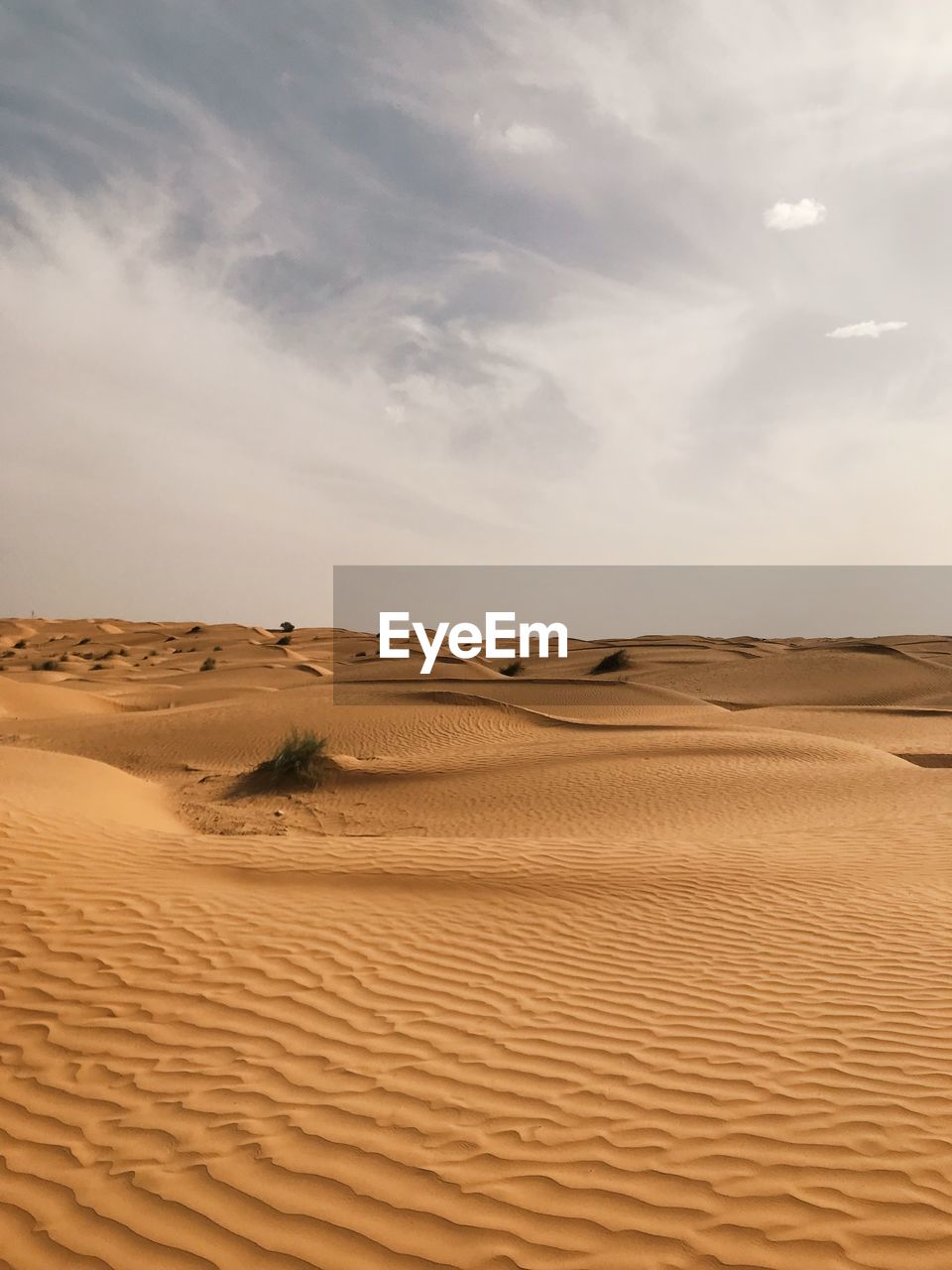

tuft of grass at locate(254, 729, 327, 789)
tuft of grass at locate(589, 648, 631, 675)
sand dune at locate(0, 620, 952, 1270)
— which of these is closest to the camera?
sand dune at locate(0, 620, 952, 1270)

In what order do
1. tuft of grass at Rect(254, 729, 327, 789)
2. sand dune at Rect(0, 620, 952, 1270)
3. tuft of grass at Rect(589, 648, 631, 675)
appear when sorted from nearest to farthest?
sand dune at Rect(0, 620, 952, 1270) < tuft of grass at Rect(254, 729, 327, 789) < tuft of grass at Rect(589, 648, 631, 675)

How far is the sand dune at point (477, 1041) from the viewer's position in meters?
3.26

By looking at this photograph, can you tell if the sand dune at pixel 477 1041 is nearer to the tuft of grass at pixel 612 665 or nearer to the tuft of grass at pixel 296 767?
the tuft of grass at pixel 296 767

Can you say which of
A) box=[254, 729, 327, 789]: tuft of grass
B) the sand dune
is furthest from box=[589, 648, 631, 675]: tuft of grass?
the sand dune

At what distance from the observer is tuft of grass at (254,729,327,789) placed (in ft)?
51.4

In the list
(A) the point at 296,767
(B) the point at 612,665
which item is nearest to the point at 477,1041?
(A) the point at 296,767

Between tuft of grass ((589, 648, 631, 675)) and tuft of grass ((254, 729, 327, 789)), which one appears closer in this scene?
tuft of grass ((254, 729, 327, 789))

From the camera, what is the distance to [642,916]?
736 centimetres

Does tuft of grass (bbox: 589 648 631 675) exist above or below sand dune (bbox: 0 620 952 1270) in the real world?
above

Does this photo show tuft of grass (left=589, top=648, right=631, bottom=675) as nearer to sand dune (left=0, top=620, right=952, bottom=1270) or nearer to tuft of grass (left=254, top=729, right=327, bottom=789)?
tuft of grass (left=254, top=729, right=327, bottom=789)

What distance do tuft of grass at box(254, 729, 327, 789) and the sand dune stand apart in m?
2.79

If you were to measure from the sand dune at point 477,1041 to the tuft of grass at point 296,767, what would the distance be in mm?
2790

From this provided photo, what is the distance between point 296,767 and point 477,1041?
450 inches

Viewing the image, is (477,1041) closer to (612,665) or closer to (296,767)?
(296,767)
